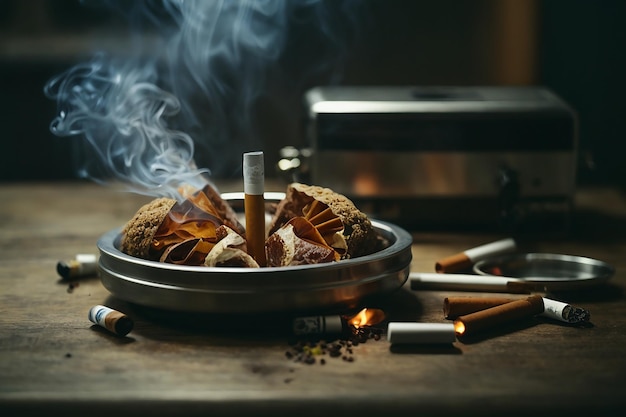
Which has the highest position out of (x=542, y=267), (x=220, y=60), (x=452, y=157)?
(x=220, y=60)

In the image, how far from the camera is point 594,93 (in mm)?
2656

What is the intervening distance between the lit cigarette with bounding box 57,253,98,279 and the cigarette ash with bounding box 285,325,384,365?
1.97 feet

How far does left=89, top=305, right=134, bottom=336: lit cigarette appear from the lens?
3.81 feet

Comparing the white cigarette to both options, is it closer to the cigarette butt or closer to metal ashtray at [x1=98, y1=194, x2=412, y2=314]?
metal ashtray at [x1=98, y1=194, x2=412, y2=314]

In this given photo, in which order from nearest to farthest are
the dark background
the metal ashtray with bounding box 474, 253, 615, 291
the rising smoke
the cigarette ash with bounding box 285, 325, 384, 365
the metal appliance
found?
the cigarette ash with bounding box 285, 325, 384, 365, the metal ashtray with bounding box 474, 253, 615, 291, the metal appliance, the dark background, the rising smoke

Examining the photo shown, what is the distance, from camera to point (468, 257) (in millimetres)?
1557

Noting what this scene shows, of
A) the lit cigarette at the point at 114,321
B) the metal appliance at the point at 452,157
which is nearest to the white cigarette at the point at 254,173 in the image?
the lit cigarette at the point at 114,321

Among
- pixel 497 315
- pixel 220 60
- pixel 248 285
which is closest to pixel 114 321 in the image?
pixel 248 285

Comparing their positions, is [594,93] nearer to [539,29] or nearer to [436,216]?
[539,29]

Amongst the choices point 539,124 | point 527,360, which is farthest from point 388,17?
point 527,360

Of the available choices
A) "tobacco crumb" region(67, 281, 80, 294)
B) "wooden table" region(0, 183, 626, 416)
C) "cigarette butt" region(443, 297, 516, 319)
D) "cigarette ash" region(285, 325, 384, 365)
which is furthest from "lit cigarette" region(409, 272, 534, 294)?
"tobacco crumb" region(67, 281, 80, 294)

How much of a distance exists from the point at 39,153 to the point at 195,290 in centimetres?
232

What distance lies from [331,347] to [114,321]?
34 cm

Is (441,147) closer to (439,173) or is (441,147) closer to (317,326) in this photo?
(439,173)
